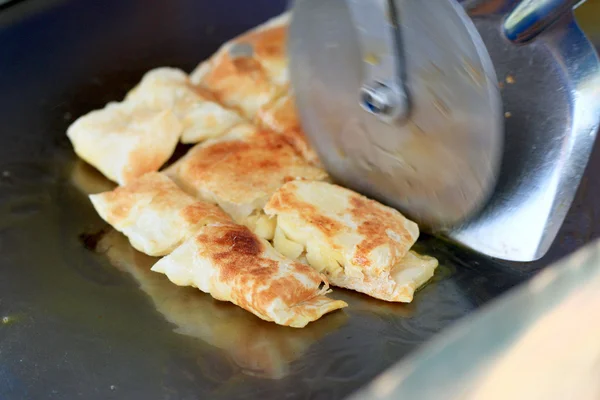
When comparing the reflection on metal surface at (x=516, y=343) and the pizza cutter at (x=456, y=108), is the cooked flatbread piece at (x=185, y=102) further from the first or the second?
the reflection on metal surface at (x=516, y=343)

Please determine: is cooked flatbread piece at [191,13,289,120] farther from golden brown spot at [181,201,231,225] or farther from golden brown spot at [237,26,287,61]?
golden brown spot at [181,201,231,225]

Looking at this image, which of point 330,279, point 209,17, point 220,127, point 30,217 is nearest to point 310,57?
point 220,127

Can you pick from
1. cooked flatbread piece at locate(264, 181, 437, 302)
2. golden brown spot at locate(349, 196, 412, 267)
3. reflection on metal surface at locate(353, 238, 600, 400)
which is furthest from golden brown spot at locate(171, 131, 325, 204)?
reflection on metal surface at locate(353, 238, 600, 400)

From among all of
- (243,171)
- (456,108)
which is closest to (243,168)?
(243,171)

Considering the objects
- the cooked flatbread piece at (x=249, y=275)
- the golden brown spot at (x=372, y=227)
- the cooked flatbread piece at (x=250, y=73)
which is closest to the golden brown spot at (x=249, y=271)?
the cooked flatbread piece at (x=249, y=275)

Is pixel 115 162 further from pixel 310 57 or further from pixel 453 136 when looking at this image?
pixel 453 136

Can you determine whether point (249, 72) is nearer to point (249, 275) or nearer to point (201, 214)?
point (201, 214)
